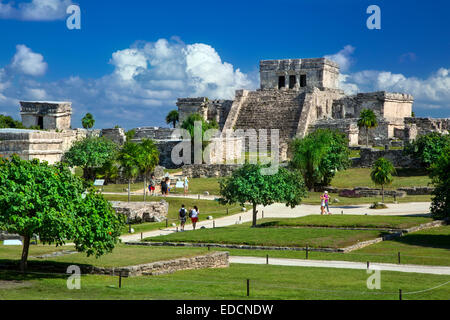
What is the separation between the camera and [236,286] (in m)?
19.4

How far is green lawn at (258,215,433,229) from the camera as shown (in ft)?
106

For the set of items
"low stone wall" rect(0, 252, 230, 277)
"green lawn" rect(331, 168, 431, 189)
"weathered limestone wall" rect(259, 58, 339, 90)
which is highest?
"weathered limestone wall" rect(259, 58, 339, 90)

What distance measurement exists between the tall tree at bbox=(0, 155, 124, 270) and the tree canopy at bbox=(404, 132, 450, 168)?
3573 centimetres

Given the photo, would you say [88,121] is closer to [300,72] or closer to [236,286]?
[300,72]

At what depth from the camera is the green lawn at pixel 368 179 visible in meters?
49.1

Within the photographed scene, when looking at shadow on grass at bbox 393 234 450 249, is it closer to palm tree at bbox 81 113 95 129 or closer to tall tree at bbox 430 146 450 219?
tall tree at bbox 430 146 450 219

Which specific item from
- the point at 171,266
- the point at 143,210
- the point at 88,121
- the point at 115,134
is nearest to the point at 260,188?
the point at 143,210

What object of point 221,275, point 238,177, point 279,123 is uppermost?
point 279,123

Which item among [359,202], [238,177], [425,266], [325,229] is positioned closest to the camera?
[425,266]

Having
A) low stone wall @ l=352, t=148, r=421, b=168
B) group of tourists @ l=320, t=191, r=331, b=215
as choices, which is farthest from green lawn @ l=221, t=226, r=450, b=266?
low stone wall @ l=352, t=148, r=421, b=168
